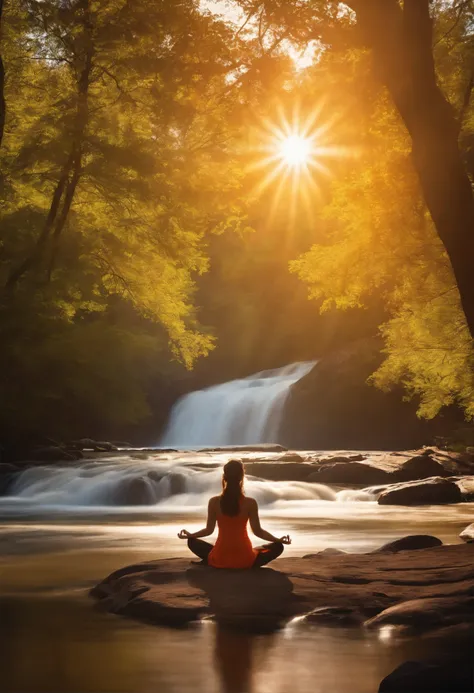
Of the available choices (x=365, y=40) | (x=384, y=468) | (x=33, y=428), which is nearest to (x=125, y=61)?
(x=365, y=40)

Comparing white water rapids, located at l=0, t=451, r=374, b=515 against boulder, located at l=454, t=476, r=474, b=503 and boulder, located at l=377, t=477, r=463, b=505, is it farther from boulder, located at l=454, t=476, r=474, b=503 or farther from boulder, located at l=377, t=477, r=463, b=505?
boulder, located at l=454, t=476, r=474, b=503

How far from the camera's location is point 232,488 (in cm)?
912

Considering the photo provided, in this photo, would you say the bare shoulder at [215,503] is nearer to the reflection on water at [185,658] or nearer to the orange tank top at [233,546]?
the orange tank top at [233,546]

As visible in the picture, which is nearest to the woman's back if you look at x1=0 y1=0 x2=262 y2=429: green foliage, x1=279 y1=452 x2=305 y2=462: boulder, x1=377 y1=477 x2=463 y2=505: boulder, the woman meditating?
the woman meditating

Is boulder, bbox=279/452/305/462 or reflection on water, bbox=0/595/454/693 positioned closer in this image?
reflection on water, bbox=0/595/454/693

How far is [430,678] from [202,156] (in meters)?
14.5

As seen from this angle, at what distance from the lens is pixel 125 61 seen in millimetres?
11852

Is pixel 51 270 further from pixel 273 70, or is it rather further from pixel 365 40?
pixel 365 40

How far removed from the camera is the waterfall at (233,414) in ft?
134

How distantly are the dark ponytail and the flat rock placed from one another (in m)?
0.55

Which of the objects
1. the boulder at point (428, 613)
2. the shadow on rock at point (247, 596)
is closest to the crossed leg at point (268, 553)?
the shadow on rock at point (247, 596)

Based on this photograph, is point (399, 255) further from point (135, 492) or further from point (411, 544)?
point (135, 492)

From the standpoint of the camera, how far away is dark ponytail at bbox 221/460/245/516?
8.94 meters

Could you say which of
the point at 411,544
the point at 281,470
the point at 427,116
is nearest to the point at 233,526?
the point at 411,544
